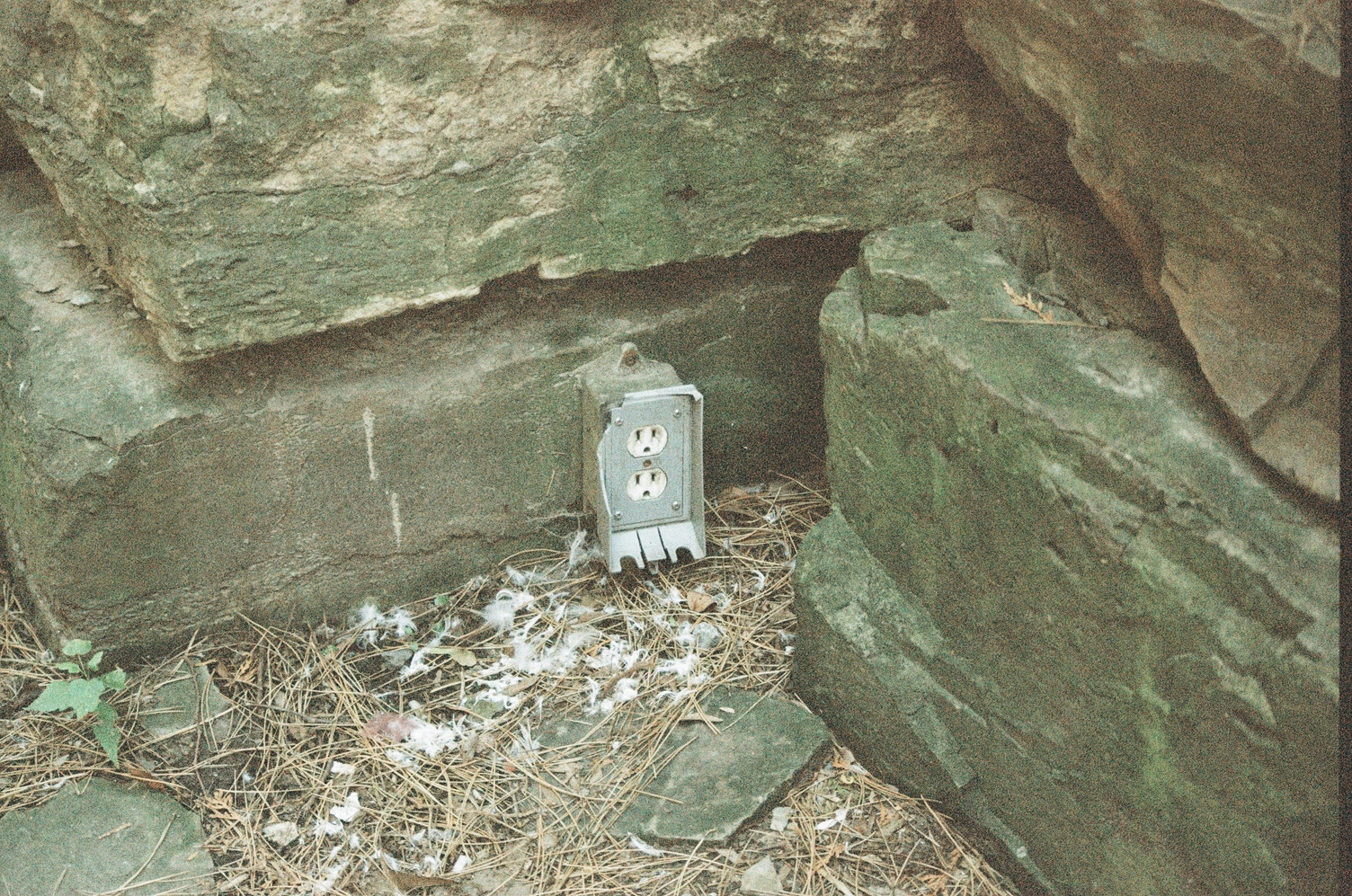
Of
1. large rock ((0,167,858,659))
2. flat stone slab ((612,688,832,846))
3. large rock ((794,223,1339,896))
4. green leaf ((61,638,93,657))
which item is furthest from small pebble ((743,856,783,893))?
green leaf ((61,638,93,657))

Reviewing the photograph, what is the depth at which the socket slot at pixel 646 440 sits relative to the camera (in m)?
2.33

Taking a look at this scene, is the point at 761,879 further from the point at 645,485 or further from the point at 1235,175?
the point at 1235,175

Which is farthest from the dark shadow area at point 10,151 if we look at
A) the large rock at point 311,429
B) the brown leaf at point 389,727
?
the brown leaf at point 389,727

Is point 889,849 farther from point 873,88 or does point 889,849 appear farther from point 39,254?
point 39,254

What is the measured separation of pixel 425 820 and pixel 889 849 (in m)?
0.75

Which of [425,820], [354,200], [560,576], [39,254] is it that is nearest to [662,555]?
[560,576]

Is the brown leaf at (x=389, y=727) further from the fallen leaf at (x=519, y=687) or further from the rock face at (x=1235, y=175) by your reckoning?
the rock face at (x=1235, y=175)

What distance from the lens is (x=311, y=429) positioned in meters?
2.17

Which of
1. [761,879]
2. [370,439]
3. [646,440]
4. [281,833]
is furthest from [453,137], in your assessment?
[761,879]

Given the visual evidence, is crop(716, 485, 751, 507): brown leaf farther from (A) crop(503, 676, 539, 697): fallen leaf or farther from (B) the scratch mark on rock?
(B) the scratch mark on rock

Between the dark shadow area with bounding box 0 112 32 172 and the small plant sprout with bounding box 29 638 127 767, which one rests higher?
the dark shadow area with bounding box 0 112 32 172

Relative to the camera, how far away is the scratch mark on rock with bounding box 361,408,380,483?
2.20 meters

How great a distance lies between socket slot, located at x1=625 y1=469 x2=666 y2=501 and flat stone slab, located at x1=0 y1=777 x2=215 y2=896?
935 mm

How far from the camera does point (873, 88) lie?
218cm
